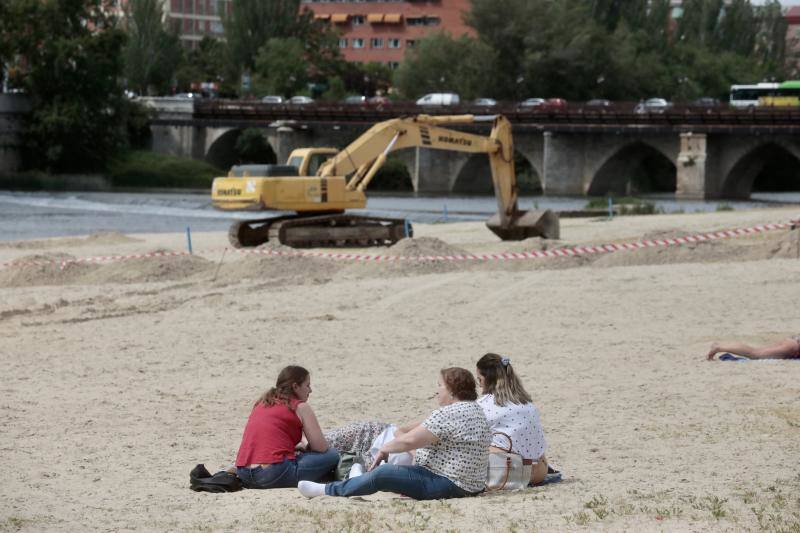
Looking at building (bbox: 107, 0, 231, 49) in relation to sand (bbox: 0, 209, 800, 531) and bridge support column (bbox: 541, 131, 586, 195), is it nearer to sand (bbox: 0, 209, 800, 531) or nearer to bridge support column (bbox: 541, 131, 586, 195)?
bridge support column (bbox: 541, 131, 586, 195)

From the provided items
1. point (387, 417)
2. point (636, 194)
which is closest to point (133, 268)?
point (387, 417)

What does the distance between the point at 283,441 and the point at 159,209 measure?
181 feet

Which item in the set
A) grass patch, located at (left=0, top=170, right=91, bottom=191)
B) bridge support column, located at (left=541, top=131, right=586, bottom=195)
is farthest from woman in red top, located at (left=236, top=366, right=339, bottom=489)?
bridge support column, located at (left=541, top=131, right=586, bottom=195)

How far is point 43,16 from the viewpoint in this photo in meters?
82.4

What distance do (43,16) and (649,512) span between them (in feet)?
256

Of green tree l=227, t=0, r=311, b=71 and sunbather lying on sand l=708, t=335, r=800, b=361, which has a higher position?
green tree l=227, t=0, r=311, b=71

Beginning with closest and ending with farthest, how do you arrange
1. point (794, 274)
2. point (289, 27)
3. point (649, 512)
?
point (649, 512), point (794, 274), point (289, 27)

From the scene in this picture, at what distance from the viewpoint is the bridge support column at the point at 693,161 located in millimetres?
79500

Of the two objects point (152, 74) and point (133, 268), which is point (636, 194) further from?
point (133, 268)

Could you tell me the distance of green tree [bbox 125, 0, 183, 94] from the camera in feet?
333

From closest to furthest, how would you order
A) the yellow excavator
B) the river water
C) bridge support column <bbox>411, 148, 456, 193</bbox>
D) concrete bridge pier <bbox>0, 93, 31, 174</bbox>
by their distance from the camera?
the yellow excavator, the river water, concrete bridge pier <bbox>0, 93, 31, 174</bbox>, bridge support column <bbox>411, 148, 456, 193</bbox>

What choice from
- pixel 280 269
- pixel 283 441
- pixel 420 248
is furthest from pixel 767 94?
pixel 283 441

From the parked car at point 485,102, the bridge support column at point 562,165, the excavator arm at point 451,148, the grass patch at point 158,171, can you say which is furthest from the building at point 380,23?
the excavator arm at point 451,148

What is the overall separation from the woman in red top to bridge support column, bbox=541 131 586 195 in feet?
251
